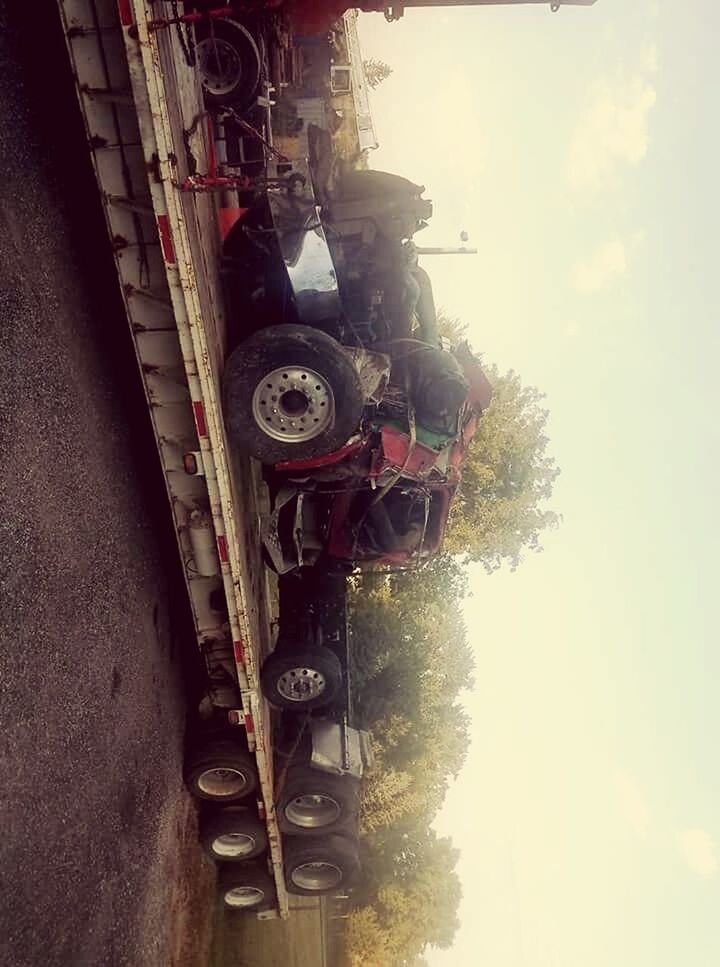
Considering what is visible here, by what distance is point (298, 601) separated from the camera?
803 cm

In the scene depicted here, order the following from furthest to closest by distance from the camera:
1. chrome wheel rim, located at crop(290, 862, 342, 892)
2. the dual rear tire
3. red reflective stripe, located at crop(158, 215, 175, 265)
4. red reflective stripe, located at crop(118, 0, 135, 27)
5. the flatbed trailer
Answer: chrome wheel rim, located at crop(290, 862, 342, 892), the dual rear tire, red reflective stripe, located at crop(158, 215, 175, 265), the flatbed trailer, red reflective stripe, located at crop(118, 0, 135, 27)

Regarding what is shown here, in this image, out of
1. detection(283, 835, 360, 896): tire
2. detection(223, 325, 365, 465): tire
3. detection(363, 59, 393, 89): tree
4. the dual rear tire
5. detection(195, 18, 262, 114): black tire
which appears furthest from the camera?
detection(363, 59, 393, 89): tree

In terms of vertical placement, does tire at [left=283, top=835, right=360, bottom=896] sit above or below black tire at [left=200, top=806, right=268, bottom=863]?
below

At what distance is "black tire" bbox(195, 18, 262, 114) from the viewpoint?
24.0ft

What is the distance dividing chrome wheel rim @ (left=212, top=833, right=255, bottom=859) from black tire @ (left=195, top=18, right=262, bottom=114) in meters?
8.40

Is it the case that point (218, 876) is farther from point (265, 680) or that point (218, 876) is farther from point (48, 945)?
point (48, 945)

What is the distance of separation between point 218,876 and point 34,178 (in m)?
8.75

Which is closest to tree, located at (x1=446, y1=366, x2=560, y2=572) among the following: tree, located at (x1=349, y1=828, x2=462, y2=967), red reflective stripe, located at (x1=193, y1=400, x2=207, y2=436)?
tree, located at (x1=349, y1=828, x2=462, y2=967)

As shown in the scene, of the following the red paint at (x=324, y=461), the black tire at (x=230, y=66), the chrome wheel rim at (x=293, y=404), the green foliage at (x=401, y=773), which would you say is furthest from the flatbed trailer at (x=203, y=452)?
the green foliage at (x=401, y=773)

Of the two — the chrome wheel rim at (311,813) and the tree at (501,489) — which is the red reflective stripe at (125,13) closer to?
the chrome wheel rim at (311,813)

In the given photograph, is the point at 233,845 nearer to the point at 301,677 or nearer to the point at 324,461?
the point at 301,677

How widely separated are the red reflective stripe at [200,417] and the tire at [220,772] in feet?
12.8

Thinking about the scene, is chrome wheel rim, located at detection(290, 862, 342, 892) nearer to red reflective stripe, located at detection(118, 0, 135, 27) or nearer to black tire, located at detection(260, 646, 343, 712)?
black tire, located at detection(260, 646, 343, 712)

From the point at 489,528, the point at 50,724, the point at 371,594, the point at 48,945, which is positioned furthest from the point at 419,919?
the point at 50,724
